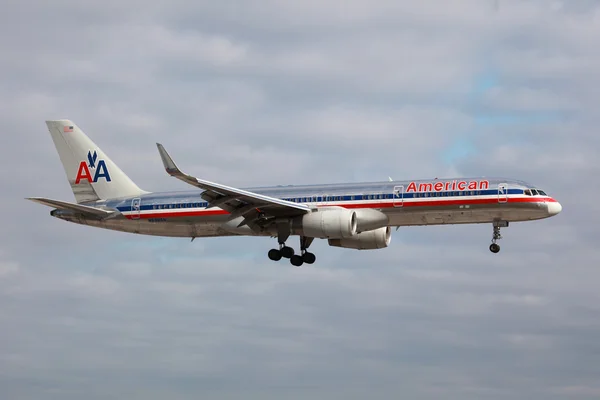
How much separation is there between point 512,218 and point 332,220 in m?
9.93

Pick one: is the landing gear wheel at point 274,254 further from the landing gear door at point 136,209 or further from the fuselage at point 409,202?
the landing gear door at point 136,209

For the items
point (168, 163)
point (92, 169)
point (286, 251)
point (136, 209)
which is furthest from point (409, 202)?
point (92, 169)

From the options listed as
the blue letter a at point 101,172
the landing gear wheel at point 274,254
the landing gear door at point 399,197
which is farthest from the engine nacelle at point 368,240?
the blue letter a at point 101,172

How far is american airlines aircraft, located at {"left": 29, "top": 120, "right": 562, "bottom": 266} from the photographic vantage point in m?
55.8

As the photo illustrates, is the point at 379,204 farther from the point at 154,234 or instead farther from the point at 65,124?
the point at 65,124

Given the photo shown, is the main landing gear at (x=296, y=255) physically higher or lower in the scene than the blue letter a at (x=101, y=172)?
lower

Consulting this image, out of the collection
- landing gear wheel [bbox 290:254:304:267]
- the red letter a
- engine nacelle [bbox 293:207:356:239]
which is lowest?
landing gear wheel [bbox 290:254:304:267]

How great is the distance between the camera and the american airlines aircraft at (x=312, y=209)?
183 ft

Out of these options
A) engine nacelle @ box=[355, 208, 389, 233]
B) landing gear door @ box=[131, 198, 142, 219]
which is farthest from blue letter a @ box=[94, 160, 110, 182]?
engine nacelle @ box=[355, 208, 389, 233]

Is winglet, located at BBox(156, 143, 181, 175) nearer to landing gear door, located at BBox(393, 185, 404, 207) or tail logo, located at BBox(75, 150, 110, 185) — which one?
landing gear door, located at BBox(393, 185, 404, 207)

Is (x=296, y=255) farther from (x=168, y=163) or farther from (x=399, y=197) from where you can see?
(x=168, y=163)

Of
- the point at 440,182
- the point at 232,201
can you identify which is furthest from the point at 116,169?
the point at 440,182

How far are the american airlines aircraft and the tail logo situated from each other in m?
1.96

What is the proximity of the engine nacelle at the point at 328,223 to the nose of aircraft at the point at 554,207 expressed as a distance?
10.7m
